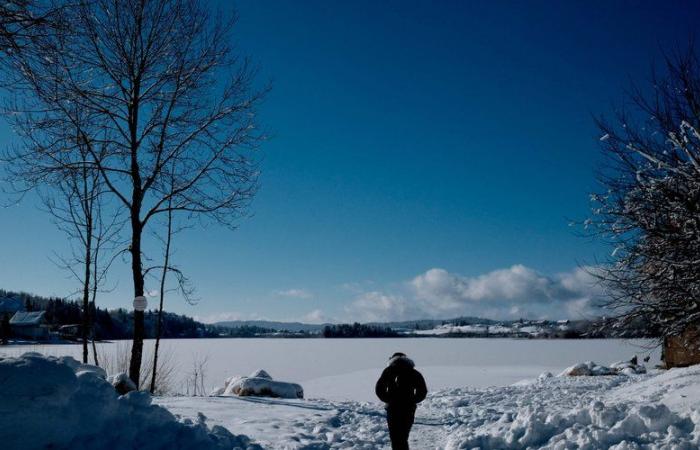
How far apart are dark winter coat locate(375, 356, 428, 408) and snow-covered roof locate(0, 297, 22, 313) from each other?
54.9 m

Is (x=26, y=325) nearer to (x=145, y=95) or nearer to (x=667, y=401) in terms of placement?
(x=145, y=95)

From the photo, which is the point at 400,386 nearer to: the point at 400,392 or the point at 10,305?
the point at 400,392

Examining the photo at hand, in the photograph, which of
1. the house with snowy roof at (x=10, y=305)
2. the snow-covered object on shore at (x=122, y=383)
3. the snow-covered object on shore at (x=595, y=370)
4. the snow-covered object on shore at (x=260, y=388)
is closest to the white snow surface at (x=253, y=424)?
the snow-covered object on shore at (x=122, y=383)

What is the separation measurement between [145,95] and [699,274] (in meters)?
10.8

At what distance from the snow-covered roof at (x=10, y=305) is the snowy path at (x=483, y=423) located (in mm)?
50089

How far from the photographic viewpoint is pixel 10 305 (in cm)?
5169

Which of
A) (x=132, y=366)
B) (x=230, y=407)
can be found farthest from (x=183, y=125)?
(x=230, y=407)

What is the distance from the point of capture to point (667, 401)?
7.25 meters

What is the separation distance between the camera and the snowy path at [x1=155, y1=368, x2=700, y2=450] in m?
5.86

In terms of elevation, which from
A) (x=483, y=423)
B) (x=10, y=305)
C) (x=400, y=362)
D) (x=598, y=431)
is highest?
(x=10, y=305)

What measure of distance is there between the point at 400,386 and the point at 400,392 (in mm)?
69

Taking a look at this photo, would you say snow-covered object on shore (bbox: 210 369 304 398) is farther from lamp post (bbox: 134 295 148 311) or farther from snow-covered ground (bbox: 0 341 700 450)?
lamp post (bbox: 134 295 148 311)

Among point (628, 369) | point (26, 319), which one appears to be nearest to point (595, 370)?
point (628, 369)

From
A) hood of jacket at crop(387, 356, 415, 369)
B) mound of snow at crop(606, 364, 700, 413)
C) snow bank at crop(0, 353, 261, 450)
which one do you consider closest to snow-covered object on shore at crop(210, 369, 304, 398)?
snow bank at crop(0, 353, 261, 450)
